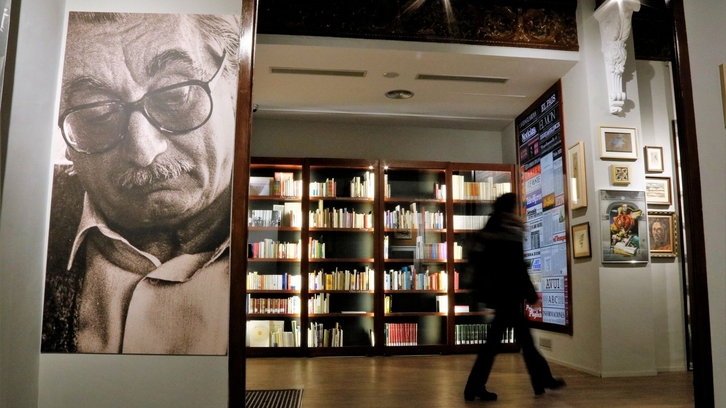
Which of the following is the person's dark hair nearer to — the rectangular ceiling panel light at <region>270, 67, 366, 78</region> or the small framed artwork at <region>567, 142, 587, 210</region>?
the small framed artwork at <region>567, 142, 587, 210</region>

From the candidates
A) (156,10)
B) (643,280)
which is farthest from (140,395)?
(643,280)

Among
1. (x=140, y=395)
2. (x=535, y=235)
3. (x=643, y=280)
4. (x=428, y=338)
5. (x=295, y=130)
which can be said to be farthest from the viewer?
(x=295, y=130)

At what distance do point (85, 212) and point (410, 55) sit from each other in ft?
12.1

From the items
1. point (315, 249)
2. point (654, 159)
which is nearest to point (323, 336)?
point (315, 249)

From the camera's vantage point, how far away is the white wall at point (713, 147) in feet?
9.65

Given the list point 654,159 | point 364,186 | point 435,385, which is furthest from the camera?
point 364,186

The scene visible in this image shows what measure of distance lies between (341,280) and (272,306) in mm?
936

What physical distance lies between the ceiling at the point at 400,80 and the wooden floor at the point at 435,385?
3.03 m

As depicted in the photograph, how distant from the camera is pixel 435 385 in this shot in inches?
194

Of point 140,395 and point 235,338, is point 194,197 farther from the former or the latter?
point 140,395

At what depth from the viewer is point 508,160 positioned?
316 inches

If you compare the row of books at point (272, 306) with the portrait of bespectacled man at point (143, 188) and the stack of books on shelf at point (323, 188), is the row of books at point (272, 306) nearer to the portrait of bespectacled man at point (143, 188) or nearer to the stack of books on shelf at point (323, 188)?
the stack of books on shelf at point (323, 188)

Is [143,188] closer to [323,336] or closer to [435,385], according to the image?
[435,385]

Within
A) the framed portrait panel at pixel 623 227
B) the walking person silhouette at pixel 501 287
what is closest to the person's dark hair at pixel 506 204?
the walking person silhouette at pixel 501 287
